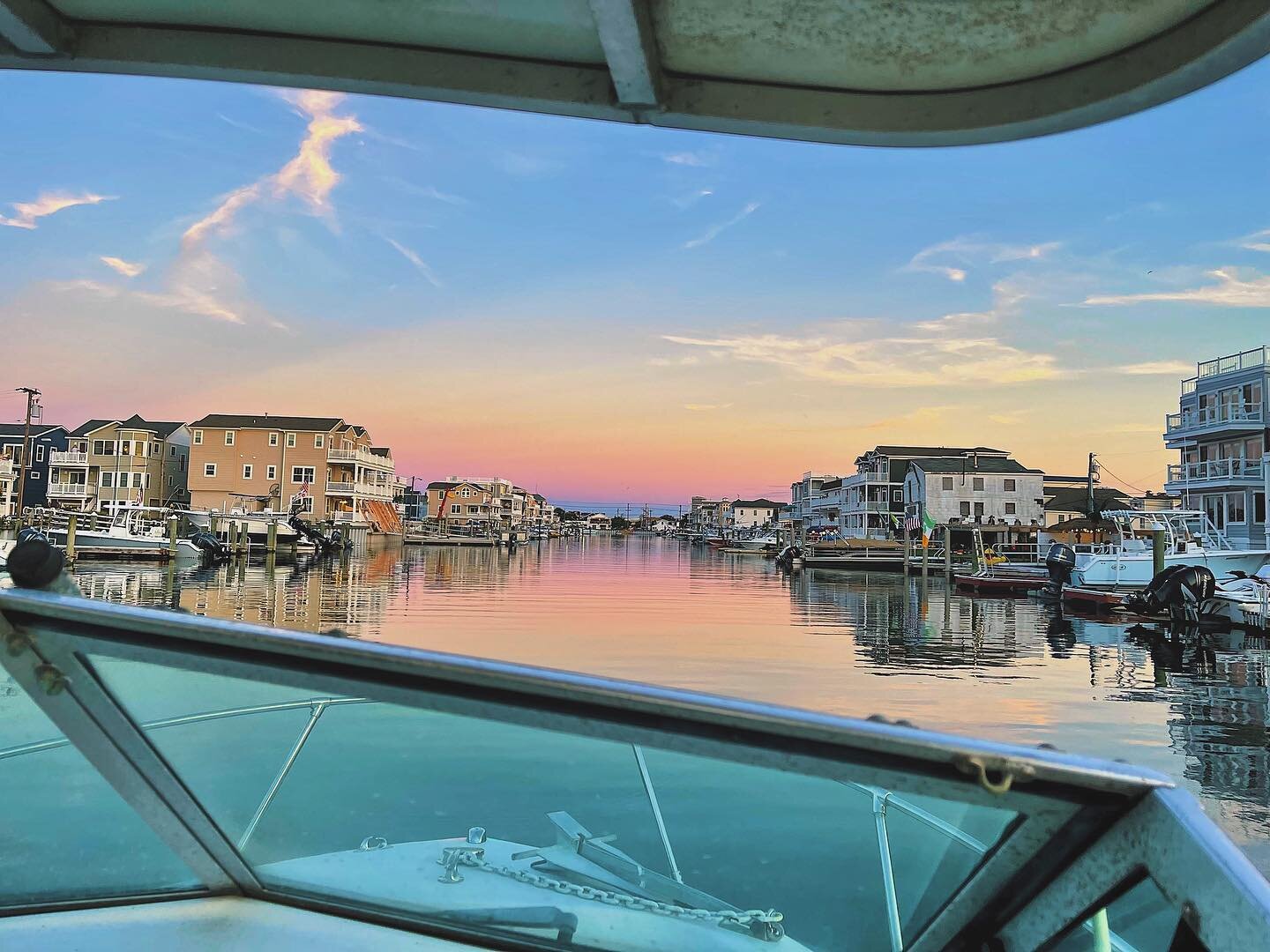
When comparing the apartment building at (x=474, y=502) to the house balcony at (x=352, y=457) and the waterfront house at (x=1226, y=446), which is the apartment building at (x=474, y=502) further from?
the waterfront house at (x=1226, y=446)

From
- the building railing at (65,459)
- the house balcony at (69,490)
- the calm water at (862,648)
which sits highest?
the building railing at (65,459)

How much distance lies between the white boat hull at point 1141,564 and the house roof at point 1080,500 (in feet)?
80.1

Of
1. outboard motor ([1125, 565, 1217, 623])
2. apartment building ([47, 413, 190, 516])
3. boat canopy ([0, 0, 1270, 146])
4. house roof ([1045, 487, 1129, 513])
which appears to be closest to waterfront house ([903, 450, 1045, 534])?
house roof ([1045, 487, 1129, 513])

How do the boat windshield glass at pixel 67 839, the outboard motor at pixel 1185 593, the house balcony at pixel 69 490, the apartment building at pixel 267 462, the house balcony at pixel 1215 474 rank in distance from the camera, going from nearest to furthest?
the boat windshield glass at pixel 67 839
the outboard motor at pixel 1185 593
the house balcony at pixel 1215 474
the house balcony at pixel 69 490
the apartment building at pixel 267 462

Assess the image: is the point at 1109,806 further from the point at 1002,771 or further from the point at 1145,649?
the point at 1145,649

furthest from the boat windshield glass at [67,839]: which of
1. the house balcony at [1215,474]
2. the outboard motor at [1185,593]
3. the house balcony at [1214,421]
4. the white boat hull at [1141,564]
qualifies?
the house balcony at [1214,421]

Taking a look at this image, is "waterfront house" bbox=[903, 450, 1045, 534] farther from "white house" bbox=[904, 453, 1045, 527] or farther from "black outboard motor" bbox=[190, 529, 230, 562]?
"black outboard motor" bbox=[190, 529, 230, 562]

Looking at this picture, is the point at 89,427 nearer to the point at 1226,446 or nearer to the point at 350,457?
the point at 350,457

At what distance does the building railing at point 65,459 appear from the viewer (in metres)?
68.3

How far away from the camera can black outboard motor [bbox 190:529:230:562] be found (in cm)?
4575

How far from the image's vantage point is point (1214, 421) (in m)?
36.7

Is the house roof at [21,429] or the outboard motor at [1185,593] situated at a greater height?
the house roof at [21,429]

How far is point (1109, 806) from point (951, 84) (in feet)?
8.76

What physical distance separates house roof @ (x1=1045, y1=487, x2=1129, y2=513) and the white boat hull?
24410mm
